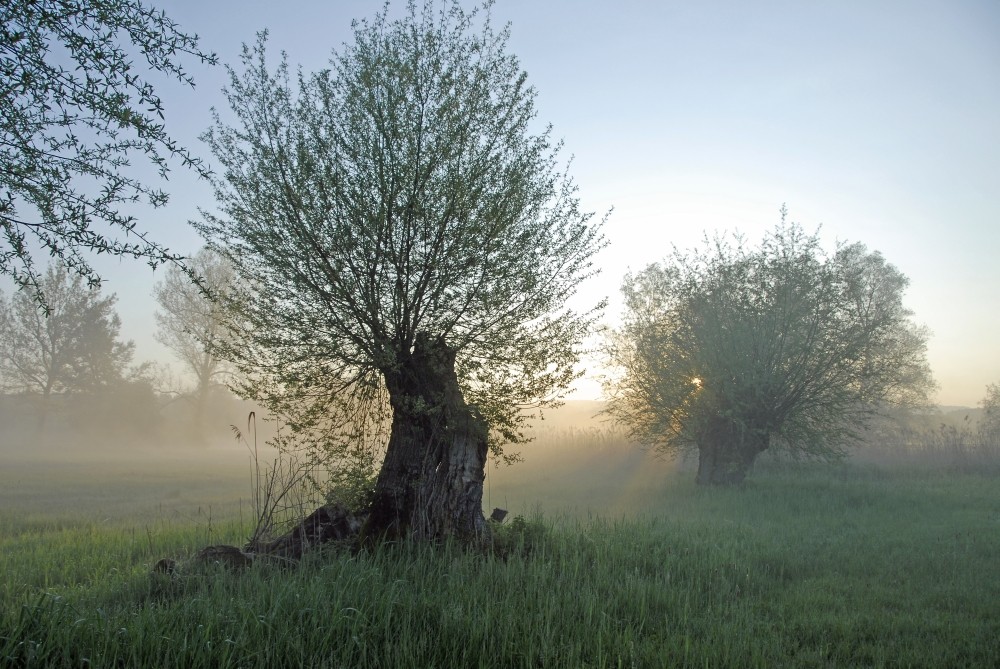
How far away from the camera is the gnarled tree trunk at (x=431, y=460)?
998 centimetres

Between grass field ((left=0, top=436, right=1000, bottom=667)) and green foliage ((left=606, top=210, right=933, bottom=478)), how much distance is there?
647 cm

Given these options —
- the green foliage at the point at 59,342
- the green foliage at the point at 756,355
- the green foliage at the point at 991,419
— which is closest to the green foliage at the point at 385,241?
the green foliage at the point at 756,355

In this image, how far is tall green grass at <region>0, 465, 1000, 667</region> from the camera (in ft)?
18.7

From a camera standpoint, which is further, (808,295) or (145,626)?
(808,295)

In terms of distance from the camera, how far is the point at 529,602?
24.2ft

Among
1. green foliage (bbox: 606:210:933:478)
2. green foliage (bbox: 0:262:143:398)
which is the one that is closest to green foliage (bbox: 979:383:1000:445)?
green foliage (bbox: 606:210:933:478)

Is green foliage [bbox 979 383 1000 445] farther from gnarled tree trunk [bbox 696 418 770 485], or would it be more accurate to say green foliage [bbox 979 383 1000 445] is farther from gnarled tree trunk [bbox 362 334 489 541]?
gnarled tree trunk [bbox 362 334 489 541]

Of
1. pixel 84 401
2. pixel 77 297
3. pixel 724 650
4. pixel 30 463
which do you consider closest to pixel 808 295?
pixel 724 650

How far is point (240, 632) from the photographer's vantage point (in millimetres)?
5566

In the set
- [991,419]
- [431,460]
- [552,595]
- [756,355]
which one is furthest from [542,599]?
[991,419]

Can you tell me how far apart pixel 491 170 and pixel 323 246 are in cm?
314

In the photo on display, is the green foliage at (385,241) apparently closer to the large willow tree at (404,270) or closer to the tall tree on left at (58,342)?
the large willow tree at (404,270)

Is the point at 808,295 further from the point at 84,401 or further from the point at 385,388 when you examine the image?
the point at 84,401

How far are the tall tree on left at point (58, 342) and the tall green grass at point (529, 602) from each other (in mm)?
40898
